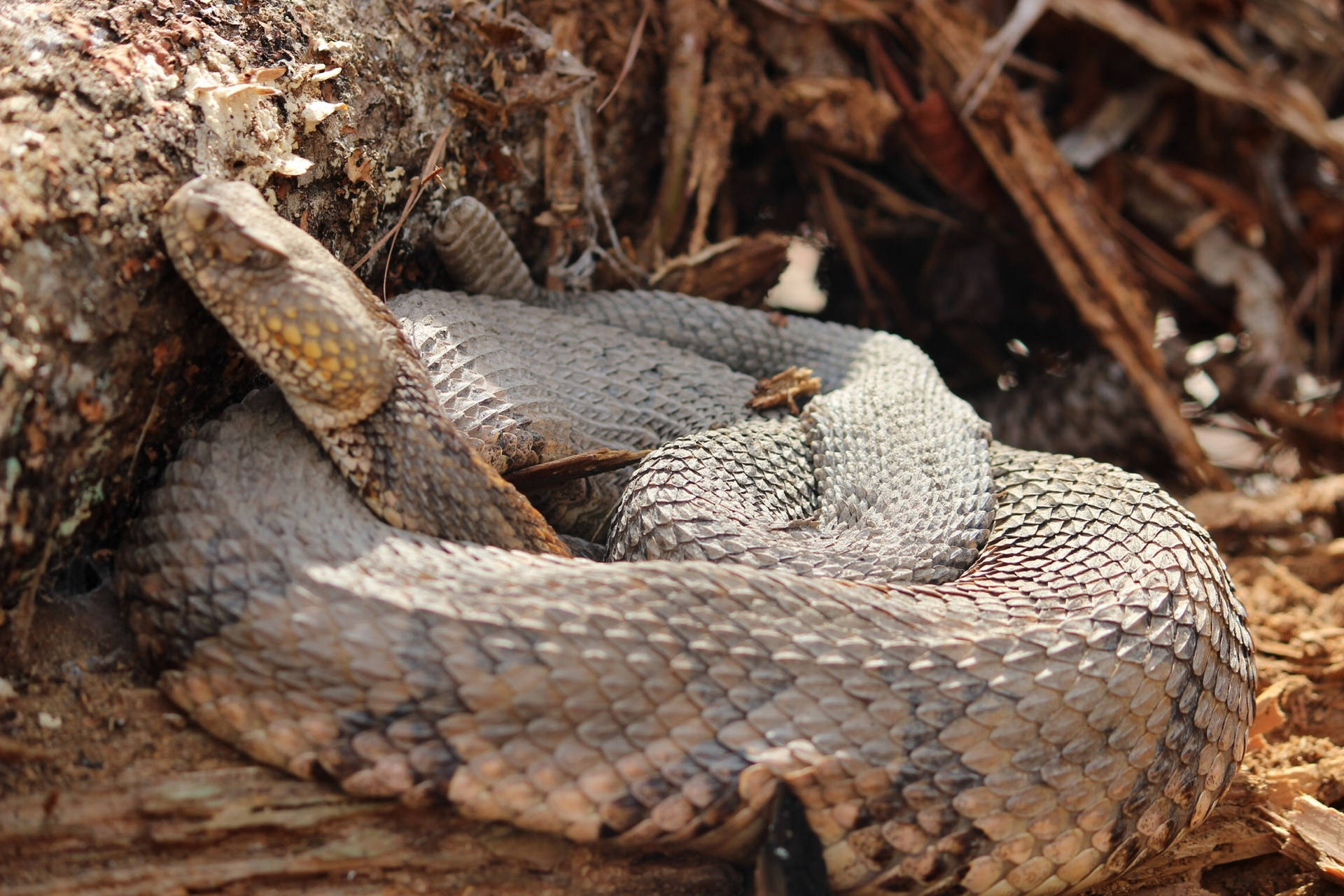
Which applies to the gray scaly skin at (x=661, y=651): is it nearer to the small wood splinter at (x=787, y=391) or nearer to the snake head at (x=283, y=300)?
the snake head at (x=283, y=300)

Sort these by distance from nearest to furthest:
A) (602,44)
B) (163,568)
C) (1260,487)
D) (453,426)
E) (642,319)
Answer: (163,568) → (453,426) → (642,319) → (602,44) → (1260,487)

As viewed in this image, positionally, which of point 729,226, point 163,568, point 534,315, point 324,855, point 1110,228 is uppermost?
point 1110,228

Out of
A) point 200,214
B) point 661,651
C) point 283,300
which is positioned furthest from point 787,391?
point 200,214

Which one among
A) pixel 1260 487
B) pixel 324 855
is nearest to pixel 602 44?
pixel 324 855

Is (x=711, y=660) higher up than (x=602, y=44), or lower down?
lower down

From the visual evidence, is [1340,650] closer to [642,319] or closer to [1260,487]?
[1260,487]

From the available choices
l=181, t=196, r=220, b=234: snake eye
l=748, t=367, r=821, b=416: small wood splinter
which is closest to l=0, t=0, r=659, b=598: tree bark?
l=181, t=196, r=220, b=234: snake eye

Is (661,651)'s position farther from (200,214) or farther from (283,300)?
(200,214)

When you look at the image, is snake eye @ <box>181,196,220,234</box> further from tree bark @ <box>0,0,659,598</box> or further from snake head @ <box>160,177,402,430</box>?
tree bark @ <box>0,0,659,598</box>

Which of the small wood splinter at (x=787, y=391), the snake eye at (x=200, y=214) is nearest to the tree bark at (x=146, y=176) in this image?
the snake eye at (x=200, y=214)
